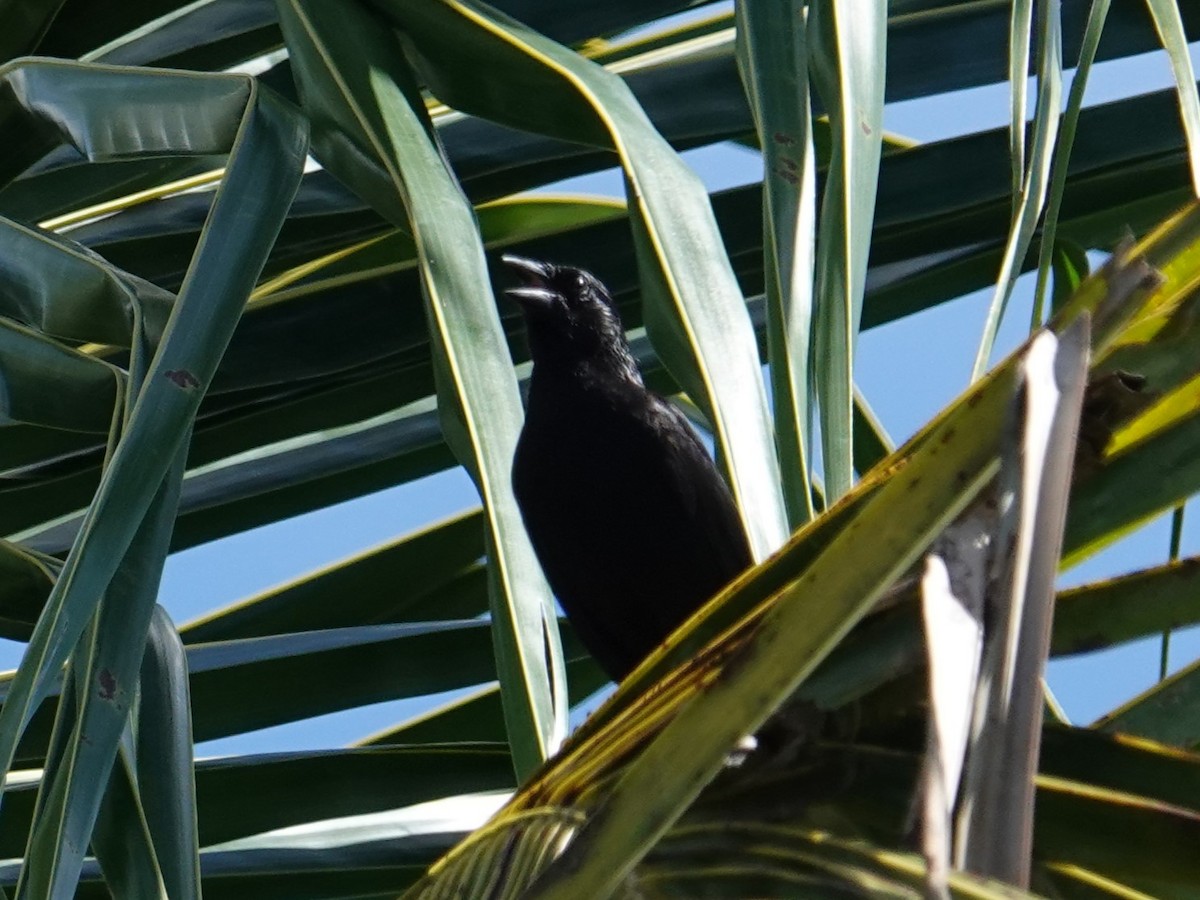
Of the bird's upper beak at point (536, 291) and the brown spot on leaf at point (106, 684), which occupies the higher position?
the bird's upper beak at point (536, 291)

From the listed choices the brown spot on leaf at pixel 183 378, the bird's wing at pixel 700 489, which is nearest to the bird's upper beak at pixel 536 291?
the bird's wing at pixel 700 489

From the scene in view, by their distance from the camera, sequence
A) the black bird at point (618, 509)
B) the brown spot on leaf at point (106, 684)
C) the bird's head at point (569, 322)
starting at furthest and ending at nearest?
the bird's head at point (569, 322) < the black bird at point (618, 509) < the brown spot on leaf at point (106, 684)

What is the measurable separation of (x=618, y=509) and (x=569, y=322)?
0.97 feet

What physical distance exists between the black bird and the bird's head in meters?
0.02

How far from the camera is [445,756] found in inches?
40.8

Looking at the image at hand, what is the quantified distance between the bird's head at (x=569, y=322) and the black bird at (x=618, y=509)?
0.02 m

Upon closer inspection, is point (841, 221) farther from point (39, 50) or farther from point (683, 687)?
point (39, 50)

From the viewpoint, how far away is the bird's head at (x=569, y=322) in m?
2.13

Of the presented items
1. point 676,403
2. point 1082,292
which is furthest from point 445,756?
point 676,403

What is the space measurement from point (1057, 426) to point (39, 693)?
40 cm

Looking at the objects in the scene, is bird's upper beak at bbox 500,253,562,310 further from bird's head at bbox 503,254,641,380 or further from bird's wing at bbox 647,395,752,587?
bird's wing at bbox 647,395,752,587

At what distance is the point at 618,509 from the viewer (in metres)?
2.00

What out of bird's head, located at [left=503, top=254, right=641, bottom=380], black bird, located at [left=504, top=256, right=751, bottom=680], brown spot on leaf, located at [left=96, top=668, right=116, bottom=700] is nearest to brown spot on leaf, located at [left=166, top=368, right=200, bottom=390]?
brown spot on leaf, located at [left=96, top=668, right=116, bottom=700]

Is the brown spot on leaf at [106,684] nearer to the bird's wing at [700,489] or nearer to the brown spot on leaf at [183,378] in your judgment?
the brown spot on leaf at [183,378]
